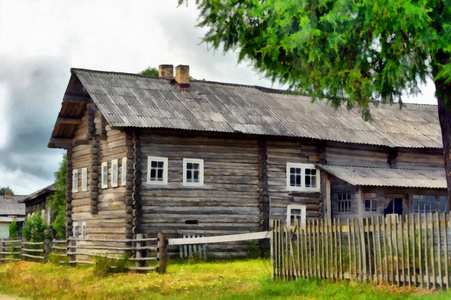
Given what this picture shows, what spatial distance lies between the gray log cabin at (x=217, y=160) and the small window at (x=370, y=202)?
0.15 feet

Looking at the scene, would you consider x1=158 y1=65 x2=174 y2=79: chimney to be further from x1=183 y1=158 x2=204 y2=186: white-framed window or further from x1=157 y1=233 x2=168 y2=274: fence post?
x1=157 y1=233 x2=168 y2=274: fence post

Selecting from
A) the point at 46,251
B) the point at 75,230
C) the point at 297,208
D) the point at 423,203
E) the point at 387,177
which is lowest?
the point at 46,251

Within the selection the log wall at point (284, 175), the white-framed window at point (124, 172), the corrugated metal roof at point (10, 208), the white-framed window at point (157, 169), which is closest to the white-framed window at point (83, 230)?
the white-framed window at point (124, 172)

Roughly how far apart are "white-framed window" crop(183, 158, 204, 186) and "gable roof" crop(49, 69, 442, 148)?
144 centimetres

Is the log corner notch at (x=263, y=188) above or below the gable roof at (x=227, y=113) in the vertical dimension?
below

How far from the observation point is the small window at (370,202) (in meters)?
26.9

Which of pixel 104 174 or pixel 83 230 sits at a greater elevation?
pixel 104 174

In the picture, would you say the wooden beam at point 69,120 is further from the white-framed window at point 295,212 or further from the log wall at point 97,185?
the white-framed window at point 295,212

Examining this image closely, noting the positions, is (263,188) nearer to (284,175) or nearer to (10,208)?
(284,175)

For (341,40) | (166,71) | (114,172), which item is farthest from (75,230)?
(341,40)

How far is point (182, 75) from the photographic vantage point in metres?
29.1

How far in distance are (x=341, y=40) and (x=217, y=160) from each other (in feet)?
39.0

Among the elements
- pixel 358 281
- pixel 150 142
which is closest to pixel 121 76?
pixel 150 142

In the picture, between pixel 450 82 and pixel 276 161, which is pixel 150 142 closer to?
pixel 276 161
